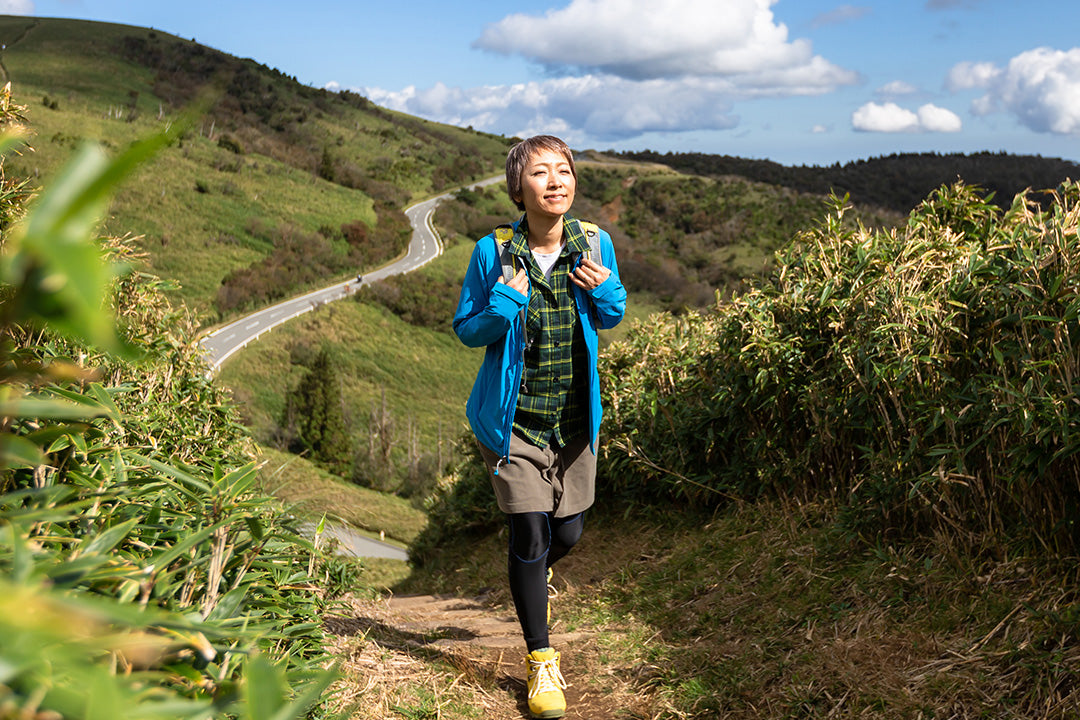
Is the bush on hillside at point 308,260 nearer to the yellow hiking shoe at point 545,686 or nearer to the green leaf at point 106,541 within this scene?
the yellow hiking shoe at point 545,686

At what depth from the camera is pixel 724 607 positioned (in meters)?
3.54

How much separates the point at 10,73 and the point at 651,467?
7410 cm

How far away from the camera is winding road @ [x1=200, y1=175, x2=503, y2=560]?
29.0 metres

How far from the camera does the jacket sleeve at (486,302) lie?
2.82 m

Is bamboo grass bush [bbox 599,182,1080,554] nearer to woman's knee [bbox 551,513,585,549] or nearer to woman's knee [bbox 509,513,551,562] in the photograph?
woman's knee [bbox 551,513,585,549]

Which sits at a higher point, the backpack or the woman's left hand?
the backpack

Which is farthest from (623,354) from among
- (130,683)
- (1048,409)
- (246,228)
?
(246,228)

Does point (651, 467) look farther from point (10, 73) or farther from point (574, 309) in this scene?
point (10, 73)

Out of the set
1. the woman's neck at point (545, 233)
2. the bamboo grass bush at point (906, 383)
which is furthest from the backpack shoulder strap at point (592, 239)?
the bamboo grass bush at point (906, 383)

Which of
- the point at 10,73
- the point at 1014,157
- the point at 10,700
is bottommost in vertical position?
the point at 10,700

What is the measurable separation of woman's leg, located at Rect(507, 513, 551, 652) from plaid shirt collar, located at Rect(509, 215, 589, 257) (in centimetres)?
101

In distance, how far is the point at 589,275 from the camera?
2.97 metres

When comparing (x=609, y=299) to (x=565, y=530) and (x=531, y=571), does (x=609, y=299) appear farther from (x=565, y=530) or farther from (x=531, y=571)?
(x=531, y=571)

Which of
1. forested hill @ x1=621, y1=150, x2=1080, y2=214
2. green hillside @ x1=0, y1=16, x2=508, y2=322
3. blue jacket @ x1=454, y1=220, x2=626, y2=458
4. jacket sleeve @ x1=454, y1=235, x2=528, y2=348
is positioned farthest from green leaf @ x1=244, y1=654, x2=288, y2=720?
forested hill @ x1=621, y1=150, x2=1080, y2=214
